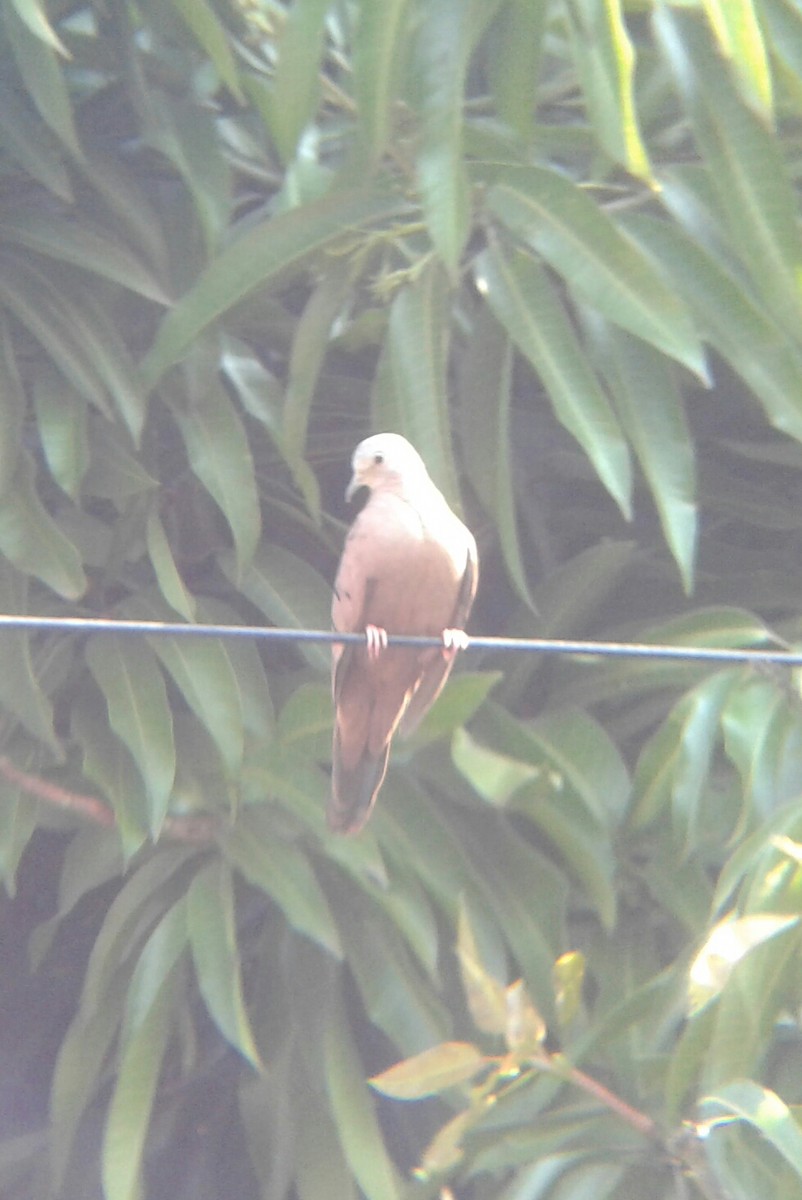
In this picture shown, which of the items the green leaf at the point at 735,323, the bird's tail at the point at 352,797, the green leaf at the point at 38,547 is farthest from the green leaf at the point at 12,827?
the green leaf at the point at 735,323

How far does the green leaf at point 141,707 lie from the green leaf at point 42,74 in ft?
3.59

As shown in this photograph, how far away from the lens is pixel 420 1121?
364cm

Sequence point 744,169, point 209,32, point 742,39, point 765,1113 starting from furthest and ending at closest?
point 209,32 < point 744,169 < point 742,39 < point 765,1113

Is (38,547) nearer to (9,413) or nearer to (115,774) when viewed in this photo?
(9,413)

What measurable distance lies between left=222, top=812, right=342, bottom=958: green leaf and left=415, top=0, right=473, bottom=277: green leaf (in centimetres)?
123

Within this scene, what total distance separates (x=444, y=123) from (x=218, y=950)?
5.49 ft

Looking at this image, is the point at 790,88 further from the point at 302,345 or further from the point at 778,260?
the point at 302,345

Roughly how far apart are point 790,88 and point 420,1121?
235 centimetres

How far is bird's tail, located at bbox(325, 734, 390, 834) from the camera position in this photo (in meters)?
3.27

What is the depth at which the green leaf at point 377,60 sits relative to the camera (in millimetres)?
3098

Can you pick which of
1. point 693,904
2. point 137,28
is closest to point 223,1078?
point 693,904

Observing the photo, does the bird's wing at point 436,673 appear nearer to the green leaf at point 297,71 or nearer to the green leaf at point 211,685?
the green leaf at point 211,685

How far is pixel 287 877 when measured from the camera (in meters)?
3.36

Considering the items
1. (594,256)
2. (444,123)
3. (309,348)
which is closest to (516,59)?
(444,123)
